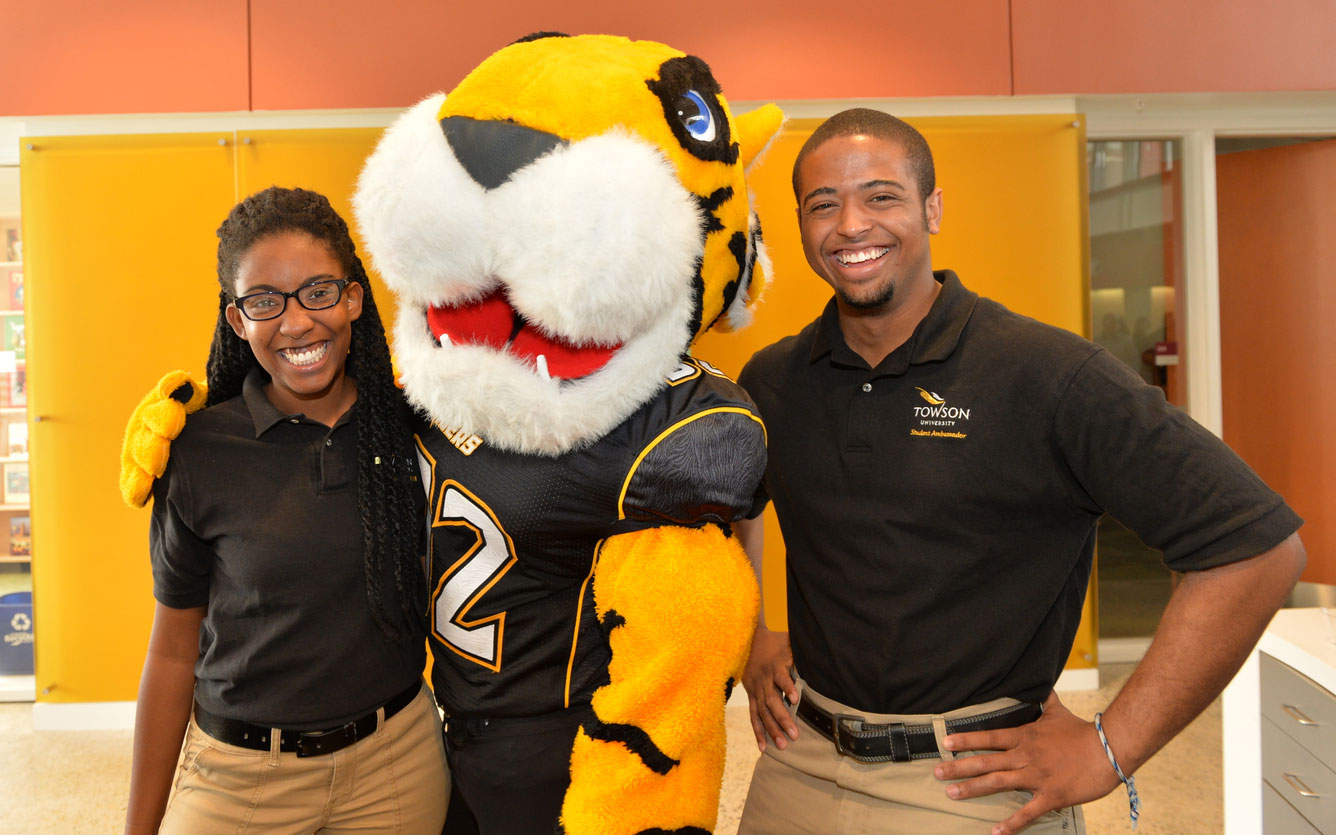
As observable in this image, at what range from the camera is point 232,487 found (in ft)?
4.13

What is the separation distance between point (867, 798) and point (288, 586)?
0.93m

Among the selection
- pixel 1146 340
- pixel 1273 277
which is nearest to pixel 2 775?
pixel 1146 340

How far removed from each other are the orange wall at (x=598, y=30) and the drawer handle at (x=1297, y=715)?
2550 mm

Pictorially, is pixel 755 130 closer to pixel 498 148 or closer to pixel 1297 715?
pixel 498 148

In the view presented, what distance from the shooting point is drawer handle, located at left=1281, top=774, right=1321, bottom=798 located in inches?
68.1

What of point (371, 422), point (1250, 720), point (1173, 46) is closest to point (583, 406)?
point (371, 422)

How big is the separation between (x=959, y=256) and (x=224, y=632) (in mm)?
3178

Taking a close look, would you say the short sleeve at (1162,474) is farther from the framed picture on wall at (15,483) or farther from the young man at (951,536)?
the framed picture on wall at (15,483)

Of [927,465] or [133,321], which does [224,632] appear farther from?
[133,321]

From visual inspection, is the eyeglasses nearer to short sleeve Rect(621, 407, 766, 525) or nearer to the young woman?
the young woman

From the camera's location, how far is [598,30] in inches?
138

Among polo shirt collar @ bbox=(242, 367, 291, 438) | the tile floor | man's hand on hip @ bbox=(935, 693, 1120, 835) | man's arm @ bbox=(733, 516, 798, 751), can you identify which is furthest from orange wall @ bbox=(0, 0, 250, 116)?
man's hand on hip @ bbox=(935, 693, 1120, 835)

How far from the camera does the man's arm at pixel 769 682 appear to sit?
1464 millimetres

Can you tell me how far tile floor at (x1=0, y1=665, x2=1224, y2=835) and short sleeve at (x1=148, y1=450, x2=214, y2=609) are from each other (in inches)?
82.1
